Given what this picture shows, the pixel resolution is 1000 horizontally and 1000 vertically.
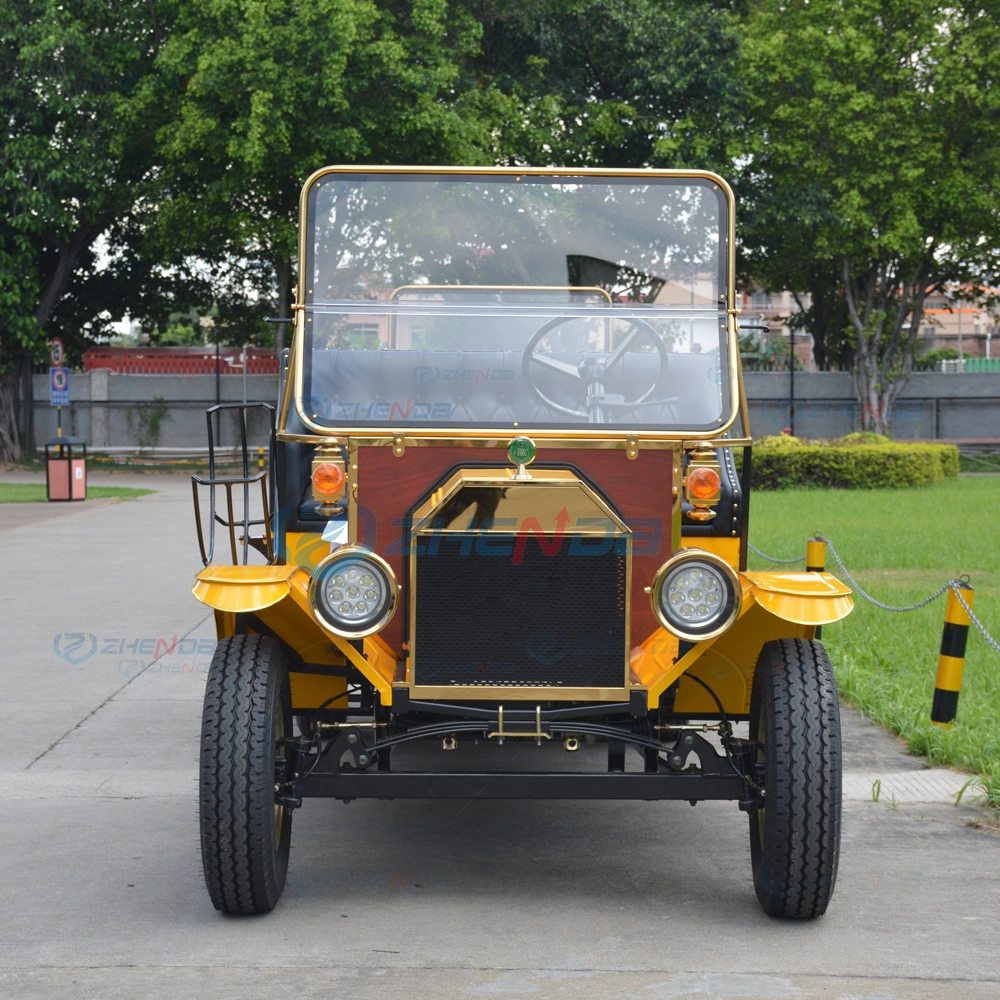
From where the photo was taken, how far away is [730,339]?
516 centimetres

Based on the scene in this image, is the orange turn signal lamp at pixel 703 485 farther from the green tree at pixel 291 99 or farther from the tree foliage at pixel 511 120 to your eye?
the tree foliage at pixel 511 120

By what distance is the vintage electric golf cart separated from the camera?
4.24 metres

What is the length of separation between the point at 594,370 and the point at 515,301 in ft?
1.62

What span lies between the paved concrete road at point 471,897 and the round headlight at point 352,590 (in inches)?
38.3

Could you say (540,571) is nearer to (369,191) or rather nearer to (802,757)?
(802,757)

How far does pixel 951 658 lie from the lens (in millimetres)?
6480

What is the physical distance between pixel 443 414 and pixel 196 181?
2620 centimetres

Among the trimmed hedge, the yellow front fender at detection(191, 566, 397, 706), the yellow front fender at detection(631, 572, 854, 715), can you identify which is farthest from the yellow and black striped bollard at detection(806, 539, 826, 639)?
the trimmed hedge

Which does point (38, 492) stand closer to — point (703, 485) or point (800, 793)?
point (703, 485)

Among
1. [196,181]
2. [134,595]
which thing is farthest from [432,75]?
[134,595]

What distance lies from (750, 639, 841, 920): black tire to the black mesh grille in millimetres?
581

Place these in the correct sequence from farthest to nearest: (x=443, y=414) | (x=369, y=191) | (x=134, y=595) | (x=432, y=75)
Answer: (x=432, y=75) → (x=134, y=595) → (x=369, y=191) → (x=443, y=414)

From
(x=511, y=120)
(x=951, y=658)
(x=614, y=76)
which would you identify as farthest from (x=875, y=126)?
(x=951, y=658)

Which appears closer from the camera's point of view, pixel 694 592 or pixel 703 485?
pixel 694 592
